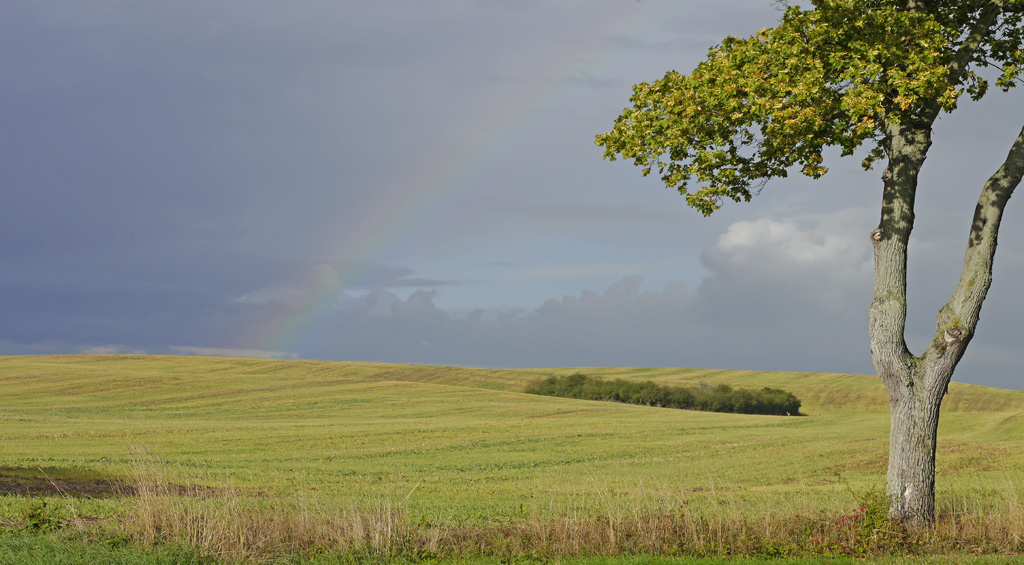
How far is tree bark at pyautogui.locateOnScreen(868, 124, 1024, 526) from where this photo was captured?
12766 millimetres

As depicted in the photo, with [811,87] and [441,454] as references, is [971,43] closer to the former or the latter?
[811,87]

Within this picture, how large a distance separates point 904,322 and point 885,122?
3.54 m

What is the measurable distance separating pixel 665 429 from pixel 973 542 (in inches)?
1217

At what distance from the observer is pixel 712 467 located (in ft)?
93.1

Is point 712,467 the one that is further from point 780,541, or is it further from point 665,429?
point 780,541

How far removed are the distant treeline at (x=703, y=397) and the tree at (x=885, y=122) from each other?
7029 centimetres

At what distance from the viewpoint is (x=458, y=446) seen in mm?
35344

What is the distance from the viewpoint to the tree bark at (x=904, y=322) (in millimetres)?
12766

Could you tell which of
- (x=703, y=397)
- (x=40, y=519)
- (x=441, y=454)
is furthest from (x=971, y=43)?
(x=703, y=397)

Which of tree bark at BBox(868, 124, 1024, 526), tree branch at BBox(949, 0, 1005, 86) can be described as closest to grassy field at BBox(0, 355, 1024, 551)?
tree bark at BBox(868, 124, 1024, 526)

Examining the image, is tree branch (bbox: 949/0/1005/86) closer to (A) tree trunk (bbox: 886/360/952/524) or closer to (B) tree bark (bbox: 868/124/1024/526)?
(B) tree bark (bbox: 868/124/1024/526)

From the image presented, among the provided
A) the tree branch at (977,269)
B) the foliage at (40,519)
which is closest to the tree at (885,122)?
the tree branch at (977,269)

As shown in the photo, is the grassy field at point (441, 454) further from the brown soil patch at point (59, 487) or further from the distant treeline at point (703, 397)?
the distant treeline at point (703, 397)

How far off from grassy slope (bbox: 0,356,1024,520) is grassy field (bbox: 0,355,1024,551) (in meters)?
0.13
